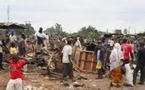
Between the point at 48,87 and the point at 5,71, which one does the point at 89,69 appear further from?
the point at 48,87

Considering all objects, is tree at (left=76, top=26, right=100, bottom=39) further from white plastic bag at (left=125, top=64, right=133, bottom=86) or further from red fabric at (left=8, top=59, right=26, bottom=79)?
red fabric at (left=8, top=59, right=26, bottom=79)

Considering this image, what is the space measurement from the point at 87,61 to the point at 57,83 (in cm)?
430

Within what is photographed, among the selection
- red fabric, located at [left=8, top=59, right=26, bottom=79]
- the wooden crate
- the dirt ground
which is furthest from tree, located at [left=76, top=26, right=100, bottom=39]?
red fabric, located at [left=8, top=59, right=26, bottom=79]

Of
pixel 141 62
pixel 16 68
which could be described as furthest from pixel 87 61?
pixel 16 68

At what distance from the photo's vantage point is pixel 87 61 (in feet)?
72.5

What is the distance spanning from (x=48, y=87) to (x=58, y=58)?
4823 millimetres

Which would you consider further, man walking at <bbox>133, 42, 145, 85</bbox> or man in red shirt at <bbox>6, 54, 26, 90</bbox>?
man walking at <bbox>133, 42, 145, 85</bbox>

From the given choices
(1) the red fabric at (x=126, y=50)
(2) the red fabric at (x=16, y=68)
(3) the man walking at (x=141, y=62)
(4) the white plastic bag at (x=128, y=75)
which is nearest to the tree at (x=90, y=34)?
(3) the man walking at (x=141, y=62)

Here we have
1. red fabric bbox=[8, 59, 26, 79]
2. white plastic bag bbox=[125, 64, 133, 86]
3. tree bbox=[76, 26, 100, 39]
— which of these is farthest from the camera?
tree bbox=[76, 26, 100, 39]

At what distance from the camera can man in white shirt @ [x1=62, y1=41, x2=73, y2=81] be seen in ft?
59.4

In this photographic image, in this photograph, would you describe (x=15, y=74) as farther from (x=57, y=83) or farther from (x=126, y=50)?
(x=126, y=50)

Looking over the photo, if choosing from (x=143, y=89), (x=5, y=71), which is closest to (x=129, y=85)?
(x=143, y=89)

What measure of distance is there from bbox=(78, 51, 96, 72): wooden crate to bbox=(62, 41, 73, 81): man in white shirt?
342cm

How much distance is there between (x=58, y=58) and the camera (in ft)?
70.6
